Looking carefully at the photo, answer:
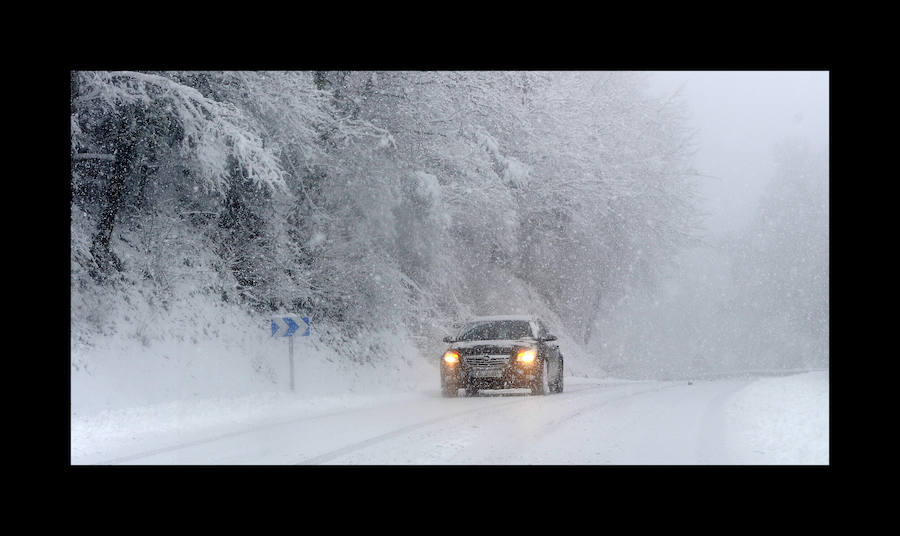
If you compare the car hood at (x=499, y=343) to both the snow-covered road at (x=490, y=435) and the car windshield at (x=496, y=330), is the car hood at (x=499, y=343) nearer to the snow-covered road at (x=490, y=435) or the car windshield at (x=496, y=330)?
→ the car windshield at (x=496, y=330)

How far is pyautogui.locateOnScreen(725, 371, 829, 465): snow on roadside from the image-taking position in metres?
10.5

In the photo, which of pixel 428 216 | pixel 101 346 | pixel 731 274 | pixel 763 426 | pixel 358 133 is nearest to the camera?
pixel 763 426

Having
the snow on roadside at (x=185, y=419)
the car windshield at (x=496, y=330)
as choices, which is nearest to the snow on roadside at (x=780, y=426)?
the car windshield at (x=496, y=330)

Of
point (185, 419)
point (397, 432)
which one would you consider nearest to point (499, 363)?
point (185, 419)

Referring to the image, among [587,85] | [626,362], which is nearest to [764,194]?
[626,362]

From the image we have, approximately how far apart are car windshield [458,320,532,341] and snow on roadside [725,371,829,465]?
4391mm

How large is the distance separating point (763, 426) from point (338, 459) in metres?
5.65

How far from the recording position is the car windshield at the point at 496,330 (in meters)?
21.2

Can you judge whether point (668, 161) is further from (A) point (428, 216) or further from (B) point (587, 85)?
(A) point (428, 216)

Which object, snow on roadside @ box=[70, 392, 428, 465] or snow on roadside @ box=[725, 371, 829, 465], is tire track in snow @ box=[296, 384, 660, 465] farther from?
snow on roadside @ box=[725, 371, 829, 465]

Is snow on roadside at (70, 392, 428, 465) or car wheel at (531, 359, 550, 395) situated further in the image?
car wheel at (531, 359, 550, 395)

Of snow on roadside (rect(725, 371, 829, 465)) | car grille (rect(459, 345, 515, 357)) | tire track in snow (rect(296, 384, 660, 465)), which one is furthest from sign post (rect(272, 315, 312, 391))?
snow on roadside (rect(725, 371, 829, 465))

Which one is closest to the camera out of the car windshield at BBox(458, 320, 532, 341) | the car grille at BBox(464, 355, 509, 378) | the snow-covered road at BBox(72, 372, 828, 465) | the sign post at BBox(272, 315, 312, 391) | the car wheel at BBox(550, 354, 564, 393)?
the snow-covered road at BBox(72, 372, 828, 465)
